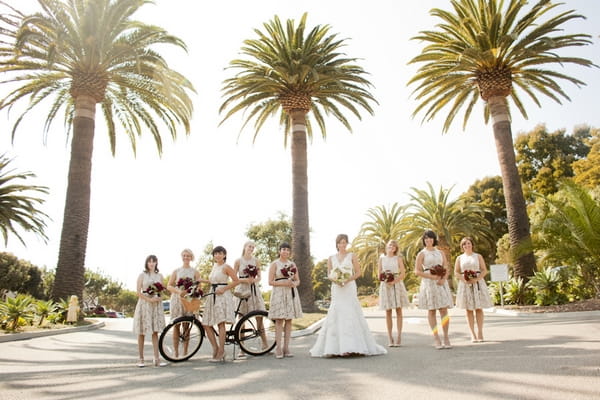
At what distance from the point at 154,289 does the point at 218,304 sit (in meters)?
1.21

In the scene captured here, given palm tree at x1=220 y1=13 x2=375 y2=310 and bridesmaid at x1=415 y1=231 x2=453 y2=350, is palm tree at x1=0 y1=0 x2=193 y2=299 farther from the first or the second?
bridesmaid at x1=415 y1=231 x2=453 y2=350

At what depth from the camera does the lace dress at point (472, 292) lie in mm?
9062

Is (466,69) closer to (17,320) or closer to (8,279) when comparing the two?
(17,320)

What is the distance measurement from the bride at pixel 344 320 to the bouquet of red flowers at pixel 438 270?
1.55 metres

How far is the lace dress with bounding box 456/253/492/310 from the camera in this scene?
906 centimetres

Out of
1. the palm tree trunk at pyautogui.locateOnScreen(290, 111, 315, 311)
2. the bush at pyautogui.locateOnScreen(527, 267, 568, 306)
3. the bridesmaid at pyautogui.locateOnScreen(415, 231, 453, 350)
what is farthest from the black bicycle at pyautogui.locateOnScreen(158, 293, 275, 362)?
the bush at pyautogui.locateOnScreen(527, 267, 568, 306)

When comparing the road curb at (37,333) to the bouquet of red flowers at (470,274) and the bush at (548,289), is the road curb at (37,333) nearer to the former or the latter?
the bouquet of red flowers at (470,274)

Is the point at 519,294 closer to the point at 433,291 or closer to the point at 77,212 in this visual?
the point at 433,291

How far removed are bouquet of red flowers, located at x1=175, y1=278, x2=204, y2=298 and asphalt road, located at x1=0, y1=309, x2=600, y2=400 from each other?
4.05 feet

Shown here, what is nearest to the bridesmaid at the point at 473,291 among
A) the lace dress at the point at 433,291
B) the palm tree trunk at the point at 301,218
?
the lace dress at the point at 433,291

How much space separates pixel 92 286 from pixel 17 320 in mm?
57976

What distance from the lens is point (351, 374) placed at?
20.6 feet

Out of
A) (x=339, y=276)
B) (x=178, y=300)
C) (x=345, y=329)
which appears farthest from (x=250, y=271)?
(x=345, y=329)

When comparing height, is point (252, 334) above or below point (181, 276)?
below
